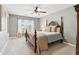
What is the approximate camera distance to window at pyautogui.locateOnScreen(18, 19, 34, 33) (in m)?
2.39

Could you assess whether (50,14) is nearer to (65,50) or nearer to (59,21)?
(59,21)

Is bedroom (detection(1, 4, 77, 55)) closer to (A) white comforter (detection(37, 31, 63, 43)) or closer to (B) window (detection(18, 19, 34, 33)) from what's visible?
(B) window (detection(18, 19, 34, 33))

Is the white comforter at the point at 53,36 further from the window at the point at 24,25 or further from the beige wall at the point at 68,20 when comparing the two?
the window at the point at 24,25

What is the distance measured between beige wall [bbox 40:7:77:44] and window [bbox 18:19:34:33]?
0.30m

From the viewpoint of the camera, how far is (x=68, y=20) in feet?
7.76

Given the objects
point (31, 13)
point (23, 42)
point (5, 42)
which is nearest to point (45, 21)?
point (31, 13)

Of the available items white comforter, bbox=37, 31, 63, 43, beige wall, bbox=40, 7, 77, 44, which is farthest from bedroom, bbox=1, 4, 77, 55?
white comforter, bbox=37, 31, 63, 43

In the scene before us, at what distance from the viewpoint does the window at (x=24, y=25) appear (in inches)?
94.2

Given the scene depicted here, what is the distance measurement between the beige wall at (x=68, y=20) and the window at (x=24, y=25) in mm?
295

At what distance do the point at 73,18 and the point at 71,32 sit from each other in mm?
351

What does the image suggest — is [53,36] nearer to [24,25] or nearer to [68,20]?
[68,20]

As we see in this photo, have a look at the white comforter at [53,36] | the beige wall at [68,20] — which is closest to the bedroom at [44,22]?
the beige wall at [68,20]

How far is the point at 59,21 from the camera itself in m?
2.43

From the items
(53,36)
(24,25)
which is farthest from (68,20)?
(24,25)
